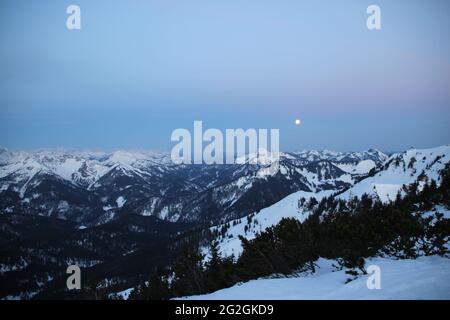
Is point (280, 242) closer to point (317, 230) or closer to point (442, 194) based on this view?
point (317, 230)

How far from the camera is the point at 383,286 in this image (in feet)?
36.4

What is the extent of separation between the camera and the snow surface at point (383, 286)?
9.84 metres

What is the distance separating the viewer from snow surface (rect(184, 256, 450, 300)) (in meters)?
9.84

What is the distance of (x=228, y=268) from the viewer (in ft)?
85.5

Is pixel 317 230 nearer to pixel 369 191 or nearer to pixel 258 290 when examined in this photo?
pixel 258 290

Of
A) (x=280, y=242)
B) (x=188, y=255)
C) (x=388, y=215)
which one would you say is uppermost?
(x=388, y=215)

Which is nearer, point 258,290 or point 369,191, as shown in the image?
point 258,290
